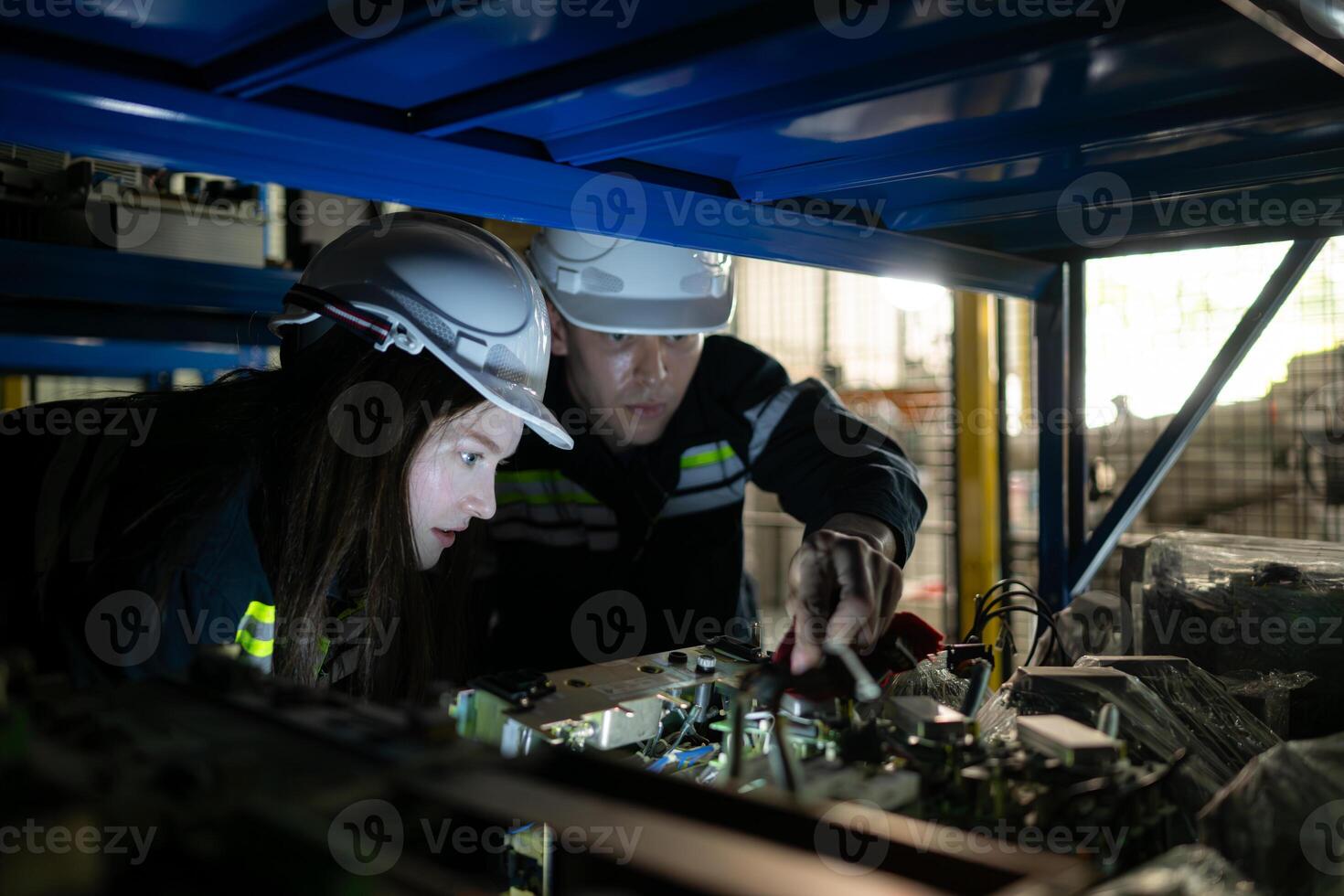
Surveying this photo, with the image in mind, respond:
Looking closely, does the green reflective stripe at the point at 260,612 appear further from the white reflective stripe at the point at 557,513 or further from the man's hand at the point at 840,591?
the white reflective stripe at the point at 557,513

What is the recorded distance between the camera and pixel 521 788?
2.50 ft

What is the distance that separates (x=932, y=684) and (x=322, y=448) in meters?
1.09

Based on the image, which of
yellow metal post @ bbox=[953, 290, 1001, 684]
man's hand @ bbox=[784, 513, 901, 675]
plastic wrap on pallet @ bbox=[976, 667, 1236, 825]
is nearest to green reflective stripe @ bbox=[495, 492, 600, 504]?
man's hand @ bbox=[784, 513, 901, 675]

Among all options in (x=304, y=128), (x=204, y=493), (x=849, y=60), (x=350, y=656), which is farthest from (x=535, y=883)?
(x=849, y=60)

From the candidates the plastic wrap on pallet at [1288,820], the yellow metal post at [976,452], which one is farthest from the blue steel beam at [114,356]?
the yellow metal post at [976,452]

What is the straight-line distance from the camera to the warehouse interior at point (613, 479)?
30.7 inches

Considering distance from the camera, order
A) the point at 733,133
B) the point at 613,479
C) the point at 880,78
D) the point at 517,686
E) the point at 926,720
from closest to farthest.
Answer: the point at 926,720 < the point at 517,686 < the point at 880,78 < the point at 733,133 < the point at 613,479

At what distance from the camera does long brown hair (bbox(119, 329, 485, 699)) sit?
1.57m

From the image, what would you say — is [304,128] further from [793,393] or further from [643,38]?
[793,393]

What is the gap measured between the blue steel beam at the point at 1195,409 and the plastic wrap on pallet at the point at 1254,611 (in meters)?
0.51

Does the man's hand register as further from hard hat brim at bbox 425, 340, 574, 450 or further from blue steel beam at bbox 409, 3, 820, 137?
blue steel beam at bbox 409, 3, 820, 137

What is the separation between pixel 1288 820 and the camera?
0.99 metres

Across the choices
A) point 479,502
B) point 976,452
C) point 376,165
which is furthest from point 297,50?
point 976,452

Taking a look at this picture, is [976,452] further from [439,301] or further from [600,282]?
[439,301]
